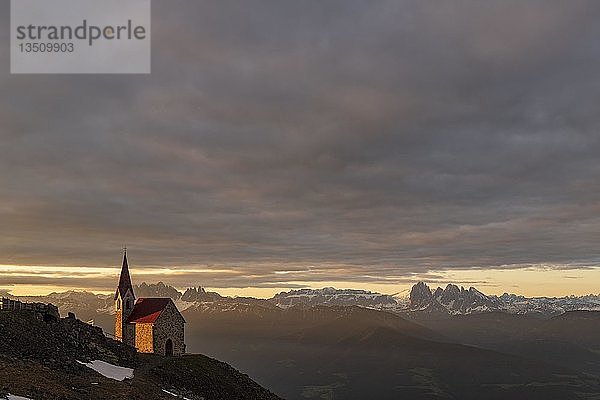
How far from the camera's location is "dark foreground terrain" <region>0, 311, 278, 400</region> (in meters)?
45.4

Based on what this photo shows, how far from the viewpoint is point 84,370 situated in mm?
56875

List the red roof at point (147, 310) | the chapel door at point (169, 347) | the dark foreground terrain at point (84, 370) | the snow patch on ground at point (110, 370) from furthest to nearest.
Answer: the chapel door at point (169, 347) → the red roof at point (147, 310) → the snow patch on ground at point (110, 370) → the dark foreground terrain at point (84, 370)

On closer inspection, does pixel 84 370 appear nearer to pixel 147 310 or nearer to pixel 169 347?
pixel 169 347

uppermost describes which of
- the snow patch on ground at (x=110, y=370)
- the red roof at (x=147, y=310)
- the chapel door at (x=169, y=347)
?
the red roof at (x=147, y=310)

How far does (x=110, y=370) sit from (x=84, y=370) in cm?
577

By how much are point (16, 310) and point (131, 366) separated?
16411mm

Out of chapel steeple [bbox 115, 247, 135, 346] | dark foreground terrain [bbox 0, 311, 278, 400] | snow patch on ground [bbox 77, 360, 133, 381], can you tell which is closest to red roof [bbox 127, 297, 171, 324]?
chapel steeple [bbox 115, 247, 135, 346]

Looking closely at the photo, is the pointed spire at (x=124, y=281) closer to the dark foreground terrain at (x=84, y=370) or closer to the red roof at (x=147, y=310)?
the red roof at (x=147, y=310)

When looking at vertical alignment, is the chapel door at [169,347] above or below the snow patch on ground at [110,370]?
below

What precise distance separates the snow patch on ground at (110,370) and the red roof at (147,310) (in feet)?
80.0

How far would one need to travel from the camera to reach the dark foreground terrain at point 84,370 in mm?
45406

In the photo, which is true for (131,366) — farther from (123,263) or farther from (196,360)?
(123,263)

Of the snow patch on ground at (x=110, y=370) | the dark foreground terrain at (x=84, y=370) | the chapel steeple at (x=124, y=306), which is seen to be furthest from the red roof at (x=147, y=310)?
the snow patch on ground at (x=110, y=370)

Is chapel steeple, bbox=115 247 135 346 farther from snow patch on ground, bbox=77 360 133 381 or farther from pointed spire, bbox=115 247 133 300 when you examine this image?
snow patch on ground, bbox=77 360 133 381
